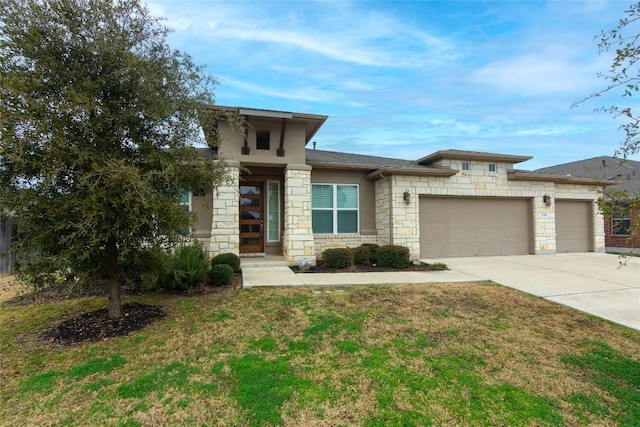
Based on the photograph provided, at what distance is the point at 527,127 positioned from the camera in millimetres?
12453

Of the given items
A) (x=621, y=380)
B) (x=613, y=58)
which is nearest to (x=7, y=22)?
(x=613, y=58)

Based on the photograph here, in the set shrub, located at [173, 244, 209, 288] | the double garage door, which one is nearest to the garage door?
the double garage door

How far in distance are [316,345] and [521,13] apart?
8570 mm

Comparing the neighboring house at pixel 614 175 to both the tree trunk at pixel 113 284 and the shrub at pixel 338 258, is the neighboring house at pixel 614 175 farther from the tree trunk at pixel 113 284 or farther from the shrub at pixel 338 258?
the tree trunk at pixel 113 284

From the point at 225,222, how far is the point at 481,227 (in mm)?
9236

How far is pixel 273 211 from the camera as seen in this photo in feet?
35.8

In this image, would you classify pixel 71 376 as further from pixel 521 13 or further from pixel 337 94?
pixel 337 94

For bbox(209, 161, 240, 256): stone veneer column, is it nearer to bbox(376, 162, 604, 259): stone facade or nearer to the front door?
the front door

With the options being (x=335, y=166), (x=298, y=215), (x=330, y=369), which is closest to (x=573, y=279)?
(x=335, y=166)

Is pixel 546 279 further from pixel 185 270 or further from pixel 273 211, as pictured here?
pixel 185 270

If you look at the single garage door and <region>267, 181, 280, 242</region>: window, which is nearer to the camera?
<region>267, 181, 280, 242</region>: window

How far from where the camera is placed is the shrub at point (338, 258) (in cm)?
925

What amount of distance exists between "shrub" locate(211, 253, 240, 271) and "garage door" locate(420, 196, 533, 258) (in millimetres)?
6505

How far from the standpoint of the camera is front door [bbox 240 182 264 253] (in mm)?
10702
